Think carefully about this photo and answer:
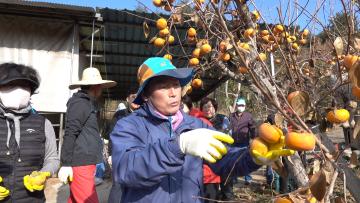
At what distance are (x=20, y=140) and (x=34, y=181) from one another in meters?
0.26

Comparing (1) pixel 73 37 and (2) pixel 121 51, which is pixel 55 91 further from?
(2) pixel 121 51

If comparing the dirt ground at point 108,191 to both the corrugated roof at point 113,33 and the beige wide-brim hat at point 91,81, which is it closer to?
the corrugated roof at point 113,33

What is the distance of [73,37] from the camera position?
22.6ft

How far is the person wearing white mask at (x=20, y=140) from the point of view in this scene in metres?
2.46

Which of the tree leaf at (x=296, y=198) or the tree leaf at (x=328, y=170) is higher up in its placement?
the tree leaf at (x=328, y=170)

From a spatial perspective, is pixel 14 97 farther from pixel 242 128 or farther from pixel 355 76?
pixel 242 128

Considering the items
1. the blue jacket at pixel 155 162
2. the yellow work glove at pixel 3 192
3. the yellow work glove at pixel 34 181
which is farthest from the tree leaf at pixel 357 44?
the yellow work glove at pixel 3 192

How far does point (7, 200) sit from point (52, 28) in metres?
4.92

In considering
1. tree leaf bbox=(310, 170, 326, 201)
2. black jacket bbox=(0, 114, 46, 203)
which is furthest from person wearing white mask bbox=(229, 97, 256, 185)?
tree leaf bbox=(310, 170, 326, 201)

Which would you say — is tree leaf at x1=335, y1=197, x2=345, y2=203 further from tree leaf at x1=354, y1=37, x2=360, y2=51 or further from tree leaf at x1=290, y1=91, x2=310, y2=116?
tree leaf at x1=354, y1=37, x2=360, y2=51

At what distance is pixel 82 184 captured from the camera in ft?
11.7

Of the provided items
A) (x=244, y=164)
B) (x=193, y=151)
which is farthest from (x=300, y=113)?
(x=244, y=164)

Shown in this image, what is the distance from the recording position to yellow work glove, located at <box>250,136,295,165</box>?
1251mm

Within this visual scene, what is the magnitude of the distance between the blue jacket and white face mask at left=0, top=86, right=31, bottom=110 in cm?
101
